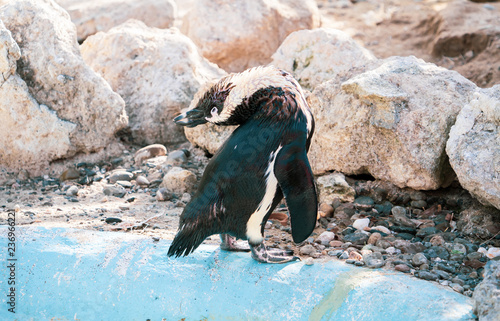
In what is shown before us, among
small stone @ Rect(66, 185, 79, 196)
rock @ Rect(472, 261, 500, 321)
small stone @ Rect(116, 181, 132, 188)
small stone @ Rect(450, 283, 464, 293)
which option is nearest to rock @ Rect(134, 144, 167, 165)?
small stone @ Rect(116, 181, 132, 188)

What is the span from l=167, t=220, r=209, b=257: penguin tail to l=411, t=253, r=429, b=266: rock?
3.47 ft

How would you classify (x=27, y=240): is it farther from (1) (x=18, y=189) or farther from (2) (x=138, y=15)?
(2) (x=138, y=15)

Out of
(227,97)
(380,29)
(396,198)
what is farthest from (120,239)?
(380,29)

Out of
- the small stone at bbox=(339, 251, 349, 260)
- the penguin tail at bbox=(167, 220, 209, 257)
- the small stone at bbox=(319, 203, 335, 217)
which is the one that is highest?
the penguin tail at bbox=(167, 220, 209, 257)

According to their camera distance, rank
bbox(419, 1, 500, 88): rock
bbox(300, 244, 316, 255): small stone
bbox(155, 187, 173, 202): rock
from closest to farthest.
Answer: bbox(300, 244, 316, 255): small stone
bbox(155, 187, 173, 202): rock
bbox(419, 1, 500, 88): rock

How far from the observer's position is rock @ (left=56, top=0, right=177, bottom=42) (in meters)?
7.30

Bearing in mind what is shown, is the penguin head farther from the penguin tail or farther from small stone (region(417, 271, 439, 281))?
small stone (region(417, 271, 439, 281))

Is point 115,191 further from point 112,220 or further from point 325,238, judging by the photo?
point 325,238

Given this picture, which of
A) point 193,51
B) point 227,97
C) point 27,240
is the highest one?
point 227,97

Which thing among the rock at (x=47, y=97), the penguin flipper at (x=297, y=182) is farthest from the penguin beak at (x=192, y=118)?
the rock at (x=47, y=97)

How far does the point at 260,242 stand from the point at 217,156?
0.46m

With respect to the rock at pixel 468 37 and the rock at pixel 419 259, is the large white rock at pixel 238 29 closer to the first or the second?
the rock at pixel 468 37

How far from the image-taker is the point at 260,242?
8.92 feet

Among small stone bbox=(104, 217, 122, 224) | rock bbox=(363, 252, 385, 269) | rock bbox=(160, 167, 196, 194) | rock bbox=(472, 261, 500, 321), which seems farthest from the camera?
rock bbox=(160, 167, 196, 194)
